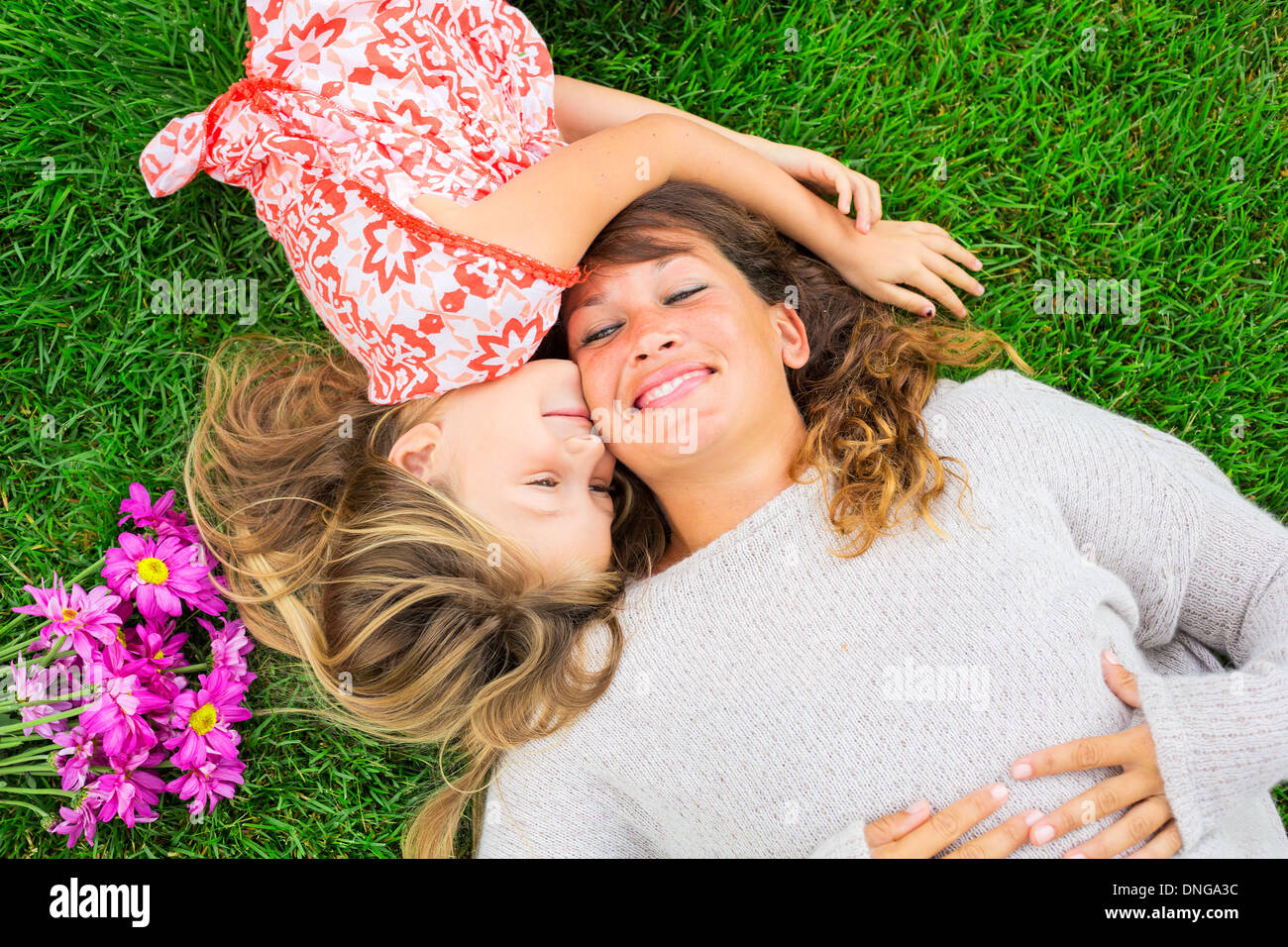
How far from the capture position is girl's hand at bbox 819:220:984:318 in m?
2.62

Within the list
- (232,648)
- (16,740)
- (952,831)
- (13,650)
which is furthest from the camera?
(232,648)

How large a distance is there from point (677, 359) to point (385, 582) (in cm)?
92

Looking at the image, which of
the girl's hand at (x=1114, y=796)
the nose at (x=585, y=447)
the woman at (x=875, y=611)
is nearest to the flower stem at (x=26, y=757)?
the woman at (x=875, y=611)

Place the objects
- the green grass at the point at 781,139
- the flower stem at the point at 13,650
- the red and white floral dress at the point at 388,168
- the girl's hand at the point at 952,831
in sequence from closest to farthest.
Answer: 1. the girl's hand at the point at 952,831
2. the red and white floral dress at the point at 388,168
3. the flower stem at the point at 13,650
4. the green grass at the point at 781,139

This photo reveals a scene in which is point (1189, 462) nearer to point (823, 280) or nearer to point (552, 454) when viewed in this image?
point (823, 280)

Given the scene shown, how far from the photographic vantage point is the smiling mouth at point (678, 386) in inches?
83.8

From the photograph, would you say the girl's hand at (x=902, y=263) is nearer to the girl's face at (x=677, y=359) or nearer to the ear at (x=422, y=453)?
the girl's face at (x=677, y=359)

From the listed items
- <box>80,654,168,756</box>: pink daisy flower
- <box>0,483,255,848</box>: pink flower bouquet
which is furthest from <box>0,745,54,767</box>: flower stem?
<box>80,654,168,756</box>: pink daisy flower

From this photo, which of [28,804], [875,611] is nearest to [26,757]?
[28,804]

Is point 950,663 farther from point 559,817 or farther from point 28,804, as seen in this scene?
point 28,804

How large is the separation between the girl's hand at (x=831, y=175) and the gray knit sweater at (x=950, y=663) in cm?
58

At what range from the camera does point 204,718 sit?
2.50 meters

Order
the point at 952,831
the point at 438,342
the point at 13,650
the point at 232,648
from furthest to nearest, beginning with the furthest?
the point at 232,648, the point at 13,650, the point at 438,342, the point at 952,831

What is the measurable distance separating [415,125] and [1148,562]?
2.03m
